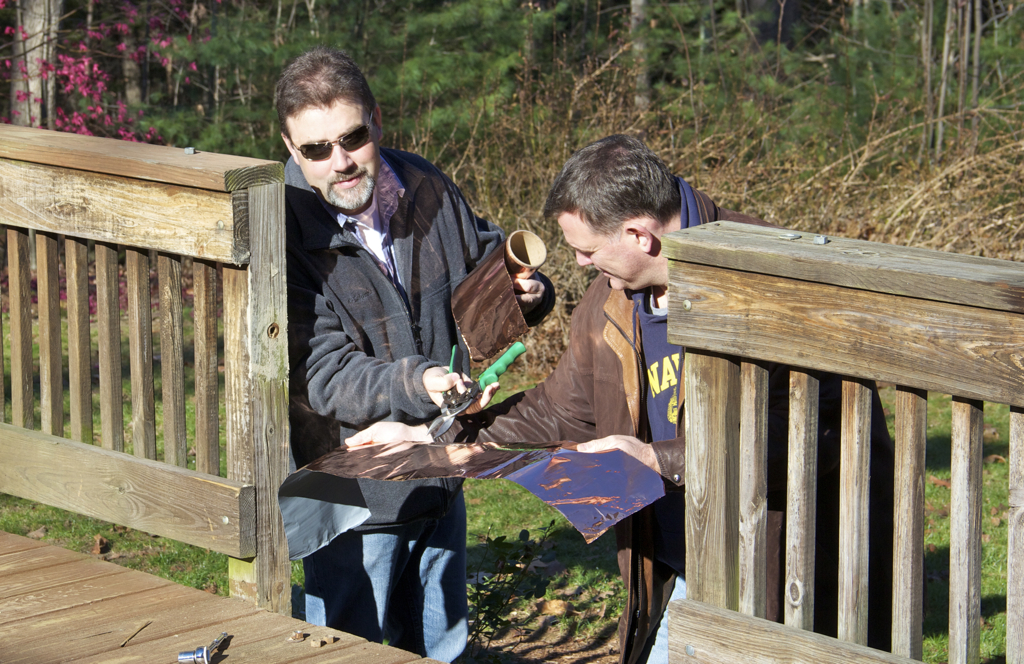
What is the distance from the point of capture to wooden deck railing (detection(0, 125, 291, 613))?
8.25 feet

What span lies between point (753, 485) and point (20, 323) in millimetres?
2111

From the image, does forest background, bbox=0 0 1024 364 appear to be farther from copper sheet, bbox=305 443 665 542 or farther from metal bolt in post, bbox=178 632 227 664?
metal bolt in post, bbox=178 632 227 664

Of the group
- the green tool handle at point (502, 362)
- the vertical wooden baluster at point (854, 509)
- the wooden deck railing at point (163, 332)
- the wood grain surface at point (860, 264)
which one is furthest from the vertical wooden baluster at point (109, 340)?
the vertical wooden baluster at point (854, 509)

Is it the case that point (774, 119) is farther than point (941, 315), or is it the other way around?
point (774, 119)

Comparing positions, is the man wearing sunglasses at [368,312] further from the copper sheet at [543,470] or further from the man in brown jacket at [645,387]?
the man in brown jacket at [645,387]

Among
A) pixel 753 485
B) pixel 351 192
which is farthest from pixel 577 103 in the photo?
pixel 753 485

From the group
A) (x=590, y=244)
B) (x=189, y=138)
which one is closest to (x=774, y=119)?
(x=189, y=138)

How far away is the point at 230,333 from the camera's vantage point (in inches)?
102

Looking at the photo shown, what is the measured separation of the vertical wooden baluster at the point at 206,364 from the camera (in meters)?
2.63

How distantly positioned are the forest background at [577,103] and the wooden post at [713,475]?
18.5ft

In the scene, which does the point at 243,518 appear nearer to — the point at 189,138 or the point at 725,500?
the point at 725,500

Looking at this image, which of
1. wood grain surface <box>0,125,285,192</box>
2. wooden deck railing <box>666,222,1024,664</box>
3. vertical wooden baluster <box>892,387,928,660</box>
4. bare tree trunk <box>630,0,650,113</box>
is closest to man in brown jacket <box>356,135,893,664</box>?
wooden deck railing <box>666,222,1024,664</box>

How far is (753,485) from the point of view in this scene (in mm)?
2072

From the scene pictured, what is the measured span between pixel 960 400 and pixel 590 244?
115cm
